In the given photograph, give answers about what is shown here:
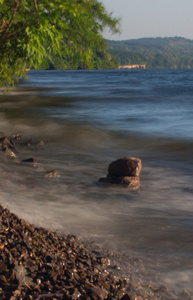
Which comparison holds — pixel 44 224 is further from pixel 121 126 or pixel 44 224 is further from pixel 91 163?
pixel 121 126

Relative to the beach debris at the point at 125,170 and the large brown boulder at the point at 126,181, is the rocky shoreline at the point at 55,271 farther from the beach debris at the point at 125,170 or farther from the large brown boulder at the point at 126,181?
the beach debris at the point at 125,170

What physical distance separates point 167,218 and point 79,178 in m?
3.15

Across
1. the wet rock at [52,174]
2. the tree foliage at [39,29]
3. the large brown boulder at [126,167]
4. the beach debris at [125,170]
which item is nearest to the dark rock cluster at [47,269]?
the tree foliage at [39,29]

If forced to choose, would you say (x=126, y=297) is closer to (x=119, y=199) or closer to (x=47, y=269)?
(x=47, y=269)

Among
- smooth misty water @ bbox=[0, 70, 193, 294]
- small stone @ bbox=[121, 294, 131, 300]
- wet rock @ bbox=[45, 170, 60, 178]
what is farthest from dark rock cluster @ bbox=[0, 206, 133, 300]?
wet rock @ bbox=[45, 170, 60, 178]

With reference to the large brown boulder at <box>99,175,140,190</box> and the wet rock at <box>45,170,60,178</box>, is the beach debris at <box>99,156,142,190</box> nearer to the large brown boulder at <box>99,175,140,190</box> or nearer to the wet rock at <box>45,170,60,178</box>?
the large brown boulder at <box>99,175,140,190</box>

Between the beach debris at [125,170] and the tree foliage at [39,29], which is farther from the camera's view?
the beach debris at [125,170]

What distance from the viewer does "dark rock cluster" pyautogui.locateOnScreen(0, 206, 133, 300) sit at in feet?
11.9

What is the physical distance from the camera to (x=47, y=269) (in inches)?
158

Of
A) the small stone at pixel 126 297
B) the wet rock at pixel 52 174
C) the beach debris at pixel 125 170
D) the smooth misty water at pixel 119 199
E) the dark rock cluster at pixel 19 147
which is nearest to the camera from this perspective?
the small stone at pixel 126 297

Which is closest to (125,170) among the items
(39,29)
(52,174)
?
(52,174)

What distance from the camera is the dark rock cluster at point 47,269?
3641mm

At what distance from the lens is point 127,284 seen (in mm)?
4324

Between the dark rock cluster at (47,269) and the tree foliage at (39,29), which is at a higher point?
the tree foliage at (39,29)
